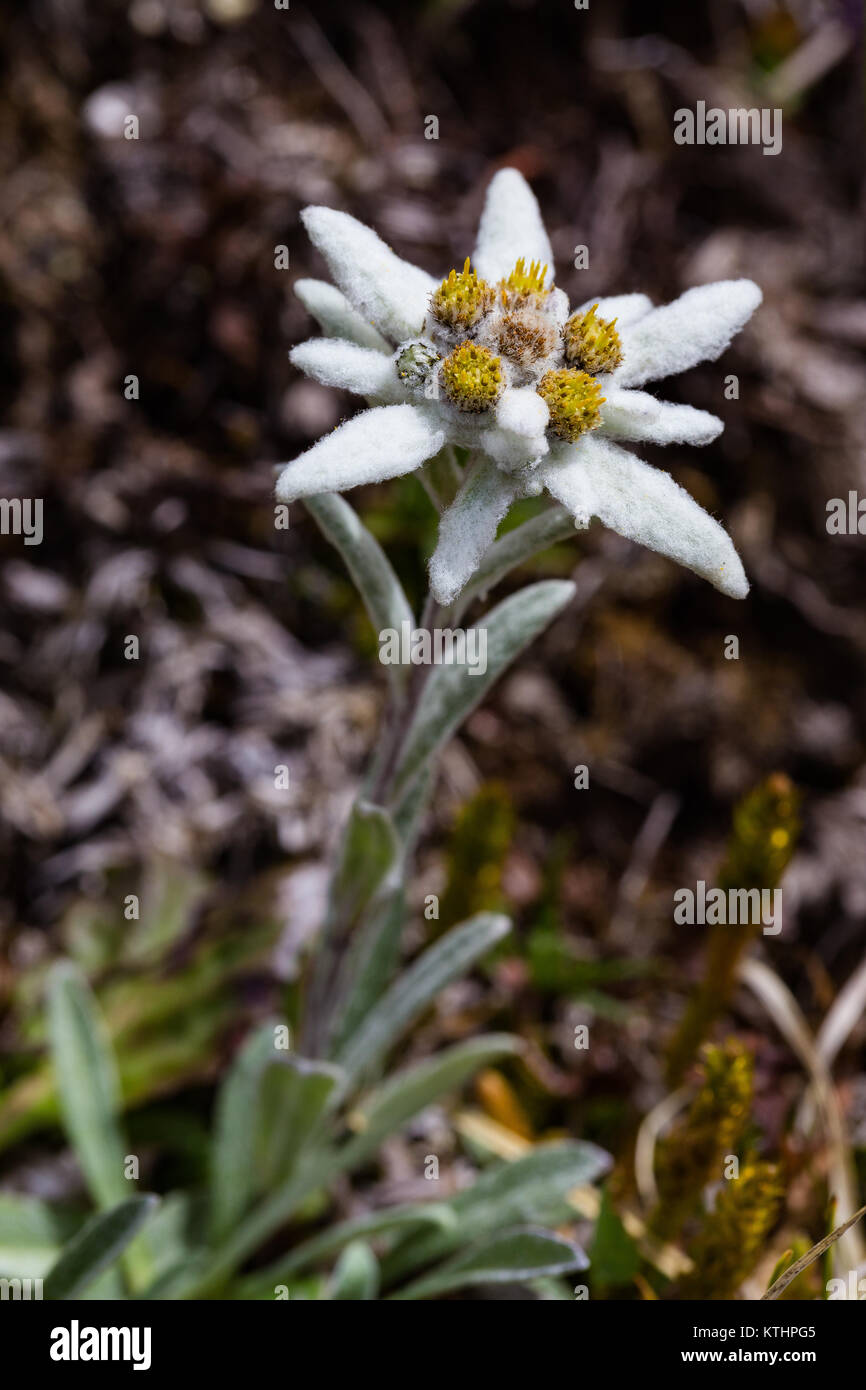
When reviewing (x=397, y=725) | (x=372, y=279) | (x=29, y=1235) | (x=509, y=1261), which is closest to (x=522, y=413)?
(x=372, y=279)

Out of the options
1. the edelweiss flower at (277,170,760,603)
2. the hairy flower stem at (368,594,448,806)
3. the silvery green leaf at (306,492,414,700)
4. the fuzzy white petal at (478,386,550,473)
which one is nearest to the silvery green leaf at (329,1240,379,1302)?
the hairy flower stem at (368,594,448,806)

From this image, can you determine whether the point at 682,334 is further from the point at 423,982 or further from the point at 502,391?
the point at 423,982

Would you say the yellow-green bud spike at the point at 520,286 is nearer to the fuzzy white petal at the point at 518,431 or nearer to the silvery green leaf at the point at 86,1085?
the fuzzy white petal at the point at 518,431

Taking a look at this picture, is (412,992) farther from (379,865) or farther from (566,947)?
(566,947)

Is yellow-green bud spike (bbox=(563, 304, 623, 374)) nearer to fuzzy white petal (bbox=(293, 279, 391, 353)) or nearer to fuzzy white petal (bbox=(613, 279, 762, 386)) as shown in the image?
fuzzy white petal (bbox=(613, 279, 762, 386))
